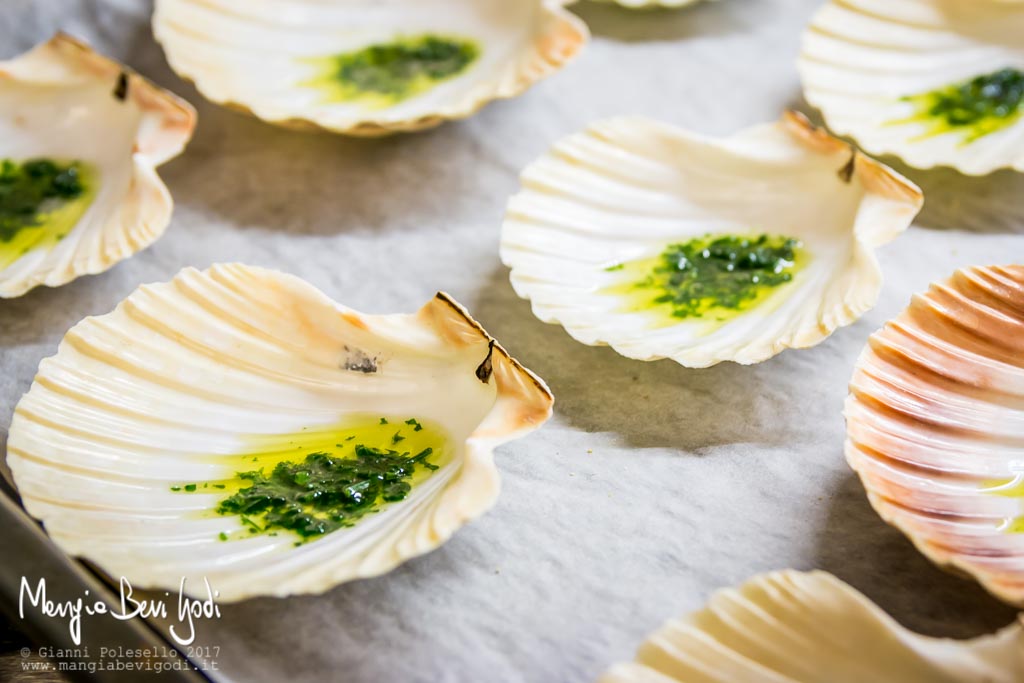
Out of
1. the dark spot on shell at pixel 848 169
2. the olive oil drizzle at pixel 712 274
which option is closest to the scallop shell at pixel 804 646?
the olive oil drizzle at pixel 712 274

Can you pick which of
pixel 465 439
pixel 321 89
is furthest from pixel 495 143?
pixel 465 439

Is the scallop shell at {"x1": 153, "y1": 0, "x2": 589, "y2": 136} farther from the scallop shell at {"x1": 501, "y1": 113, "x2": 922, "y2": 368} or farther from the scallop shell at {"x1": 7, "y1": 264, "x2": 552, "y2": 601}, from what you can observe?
the scallop shell at {"x1": 7, "y1": 264, "x2": 552, "y2": 601}

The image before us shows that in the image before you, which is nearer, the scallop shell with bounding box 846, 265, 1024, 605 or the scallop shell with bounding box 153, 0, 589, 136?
the scallop shell with bounding box 846, 265, 1024, 605

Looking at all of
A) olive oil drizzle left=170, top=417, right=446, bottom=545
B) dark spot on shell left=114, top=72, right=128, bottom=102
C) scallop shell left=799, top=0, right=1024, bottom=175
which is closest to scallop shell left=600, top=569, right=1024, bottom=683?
olive oil drizzle left=170, top=417, right=446, bottom=545

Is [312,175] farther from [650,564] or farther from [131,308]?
[650,564]

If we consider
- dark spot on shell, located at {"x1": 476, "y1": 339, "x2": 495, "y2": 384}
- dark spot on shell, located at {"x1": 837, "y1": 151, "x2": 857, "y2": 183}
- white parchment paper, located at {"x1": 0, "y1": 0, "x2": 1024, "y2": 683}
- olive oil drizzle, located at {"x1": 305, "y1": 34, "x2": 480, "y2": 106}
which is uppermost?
dark spot on shell, located at {"x1": 837, "y1": 151, "x2": 857, "y2": 183}

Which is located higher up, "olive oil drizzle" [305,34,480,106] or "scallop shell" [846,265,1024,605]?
"scallop shell" [846,265,1024,605]

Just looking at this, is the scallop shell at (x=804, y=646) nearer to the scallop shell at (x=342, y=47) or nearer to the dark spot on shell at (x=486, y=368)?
the dark spot on shell at (x=486, y=368)

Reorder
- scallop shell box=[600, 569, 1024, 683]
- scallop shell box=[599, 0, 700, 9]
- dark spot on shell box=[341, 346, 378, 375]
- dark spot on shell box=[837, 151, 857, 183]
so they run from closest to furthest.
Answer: scallop shell box=[600, 569, 1024, 683] < dark spot on shell box=[341, 346, 378, 375] < dark spot on shell box=[837, 151, 857, 183] < scallop shell box=[599, 0, 700, 9]
